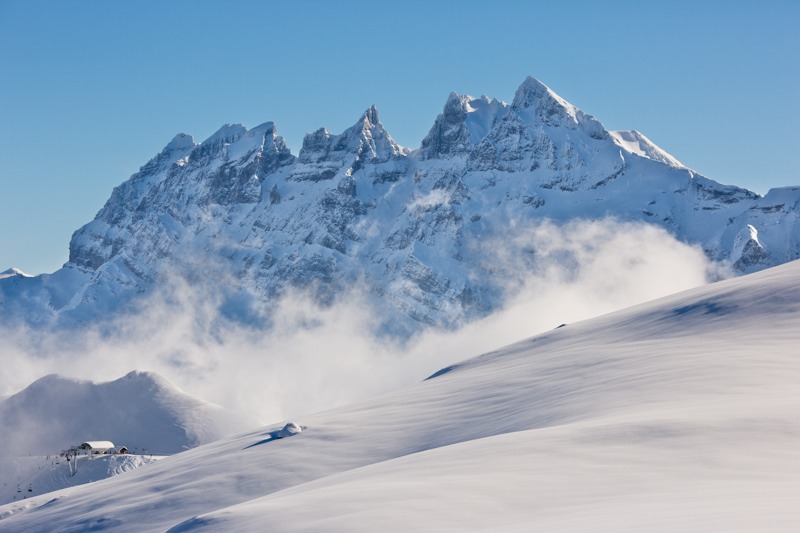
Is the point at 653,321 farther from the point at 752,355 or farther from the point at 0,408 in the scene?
the point at 0,408

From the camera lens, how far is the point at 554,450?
3466cm

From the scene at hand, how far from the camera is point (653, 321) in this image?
69062mm

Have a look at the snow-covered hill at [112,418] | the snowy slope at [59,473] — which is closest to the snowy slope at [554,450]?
the snowy slope at [59,473]

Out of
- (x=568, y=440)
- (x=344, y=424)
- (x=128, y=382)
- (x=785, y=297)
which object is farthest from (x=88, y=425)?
(x=568, y=440)

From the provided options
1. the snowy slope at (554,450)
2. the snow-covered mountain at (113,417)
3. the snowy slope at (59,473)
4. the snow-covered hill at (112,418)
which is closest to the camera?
the snowy slope at (554,450)

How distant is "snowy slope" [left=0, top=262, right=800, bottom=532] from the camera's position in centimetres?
2748

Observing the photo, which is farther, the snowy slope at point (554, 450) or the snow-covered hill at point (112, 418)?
the snow-covered hill at point (112, 418)

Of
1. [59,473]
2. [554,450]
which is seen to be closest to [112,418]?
[59,473]

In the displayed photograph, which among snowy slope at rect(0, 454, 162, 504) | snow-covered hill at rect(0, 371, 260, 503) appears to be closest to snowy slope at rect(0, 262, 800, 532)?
snowy slope at rect(0, 454, 162, 504)

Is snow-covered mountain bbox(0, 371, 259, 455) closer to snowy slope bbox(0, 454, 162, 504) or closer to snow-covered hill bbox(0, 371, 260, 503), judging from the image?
snow-covered hill bbox(0, 371, 260, 503)

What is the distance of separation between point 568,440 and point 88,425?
147 m

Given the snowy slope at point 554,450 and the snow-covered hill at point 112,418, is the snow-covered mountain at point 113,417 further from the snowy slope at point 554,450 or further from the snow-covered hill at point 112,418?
the snowy slope at point 554,450

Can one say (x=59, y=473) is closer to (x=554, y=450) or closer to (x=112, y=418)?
(x=112, y=418)

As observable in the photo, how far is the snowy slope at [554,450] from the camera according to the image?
27.5 meters
